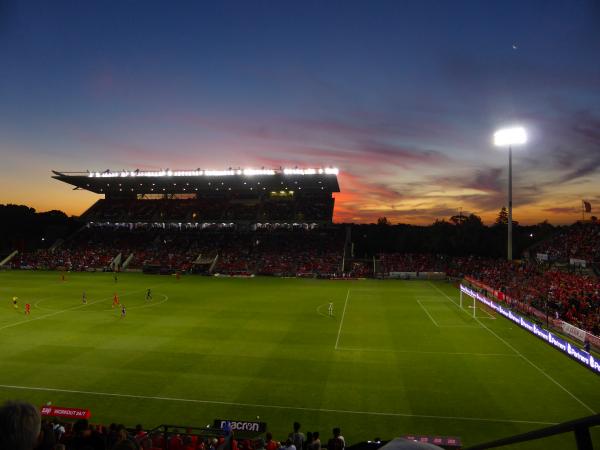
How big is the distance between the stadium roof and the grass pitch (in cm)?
4017

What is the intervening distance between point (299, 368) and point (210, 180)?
64.0 metres

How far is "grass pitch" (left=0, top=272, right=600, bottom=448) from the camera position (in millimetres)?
16531

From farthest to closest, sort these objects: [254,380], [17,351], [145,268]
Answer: [145,268], [17,351], [254,380]

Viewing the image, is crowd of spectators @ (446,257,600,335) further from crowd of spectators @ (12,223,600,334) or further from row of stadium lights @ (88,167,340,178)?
row of stadium lights @ (88,167,340,178)

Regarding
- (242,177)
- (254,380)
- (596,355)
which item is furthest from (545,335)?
(242,177)

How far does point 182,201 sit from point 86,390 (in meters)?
77.5

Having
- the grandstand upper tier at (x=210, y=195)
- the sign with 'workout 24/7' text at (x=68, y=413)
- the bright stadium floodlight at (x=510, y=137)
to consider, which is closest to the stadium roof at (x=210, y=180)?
the grandstand upper tier at (x=210, y=195)

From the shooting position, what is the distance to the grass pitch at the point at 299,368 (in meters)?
16.5

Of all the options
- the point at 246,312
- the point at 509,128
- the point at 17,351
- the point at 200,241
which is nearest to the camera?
the point at 17,351

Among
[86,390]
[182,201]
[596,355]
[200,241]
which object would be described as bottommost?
[86,390]

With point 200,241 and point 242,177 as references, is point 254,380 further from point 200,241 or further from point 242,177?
point 200,241

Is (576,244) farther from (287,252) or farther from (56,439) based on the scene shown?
(56,439)

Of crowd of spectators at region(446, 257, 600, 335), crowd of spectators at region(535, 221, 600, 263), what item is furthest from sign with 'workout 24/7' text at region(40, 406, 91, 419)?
crowd of spectators at region(535, 221, 600, 263)

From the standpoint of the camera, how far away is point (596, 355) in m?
23.0
